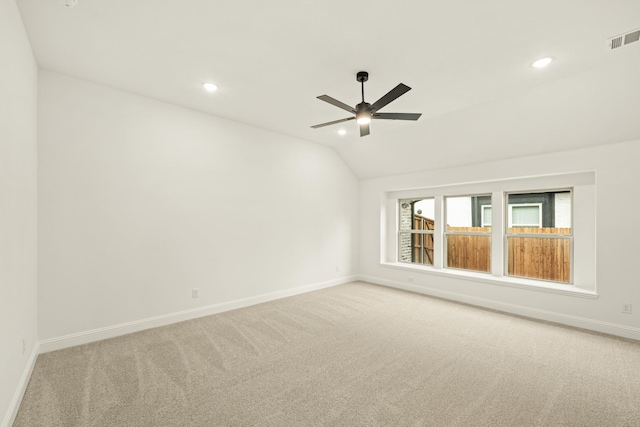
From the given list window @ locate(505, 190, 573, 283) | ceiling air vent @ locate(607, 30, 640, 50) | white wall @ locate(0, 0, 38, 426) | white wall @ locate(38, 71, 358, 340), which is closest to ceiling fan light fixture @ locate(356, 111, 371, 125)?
ceiling air vent @ locate(607, 30, 640, 50)

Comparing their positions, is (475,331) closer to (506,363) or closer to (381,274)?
(506,363)

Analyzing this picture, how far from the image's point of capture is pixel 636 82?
9.16 feet

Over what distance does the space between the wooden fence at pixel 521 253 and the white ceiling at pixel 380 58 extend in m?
1.41

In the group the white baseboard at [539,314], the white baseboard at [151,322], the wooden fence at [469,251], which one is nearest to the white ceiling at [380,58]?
the wooden fence at [469,251]

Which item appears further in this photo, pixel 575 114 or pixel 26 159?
pixel 575 114

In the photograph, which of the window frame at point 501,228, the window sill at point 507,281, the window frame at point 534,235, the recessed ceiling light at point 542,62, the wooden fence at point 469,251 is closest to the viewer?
the recessed ceiling light at point 542,62

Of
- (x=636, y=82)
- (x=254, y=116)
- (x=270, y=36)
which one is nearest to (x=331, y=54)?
(x=270, y=36)

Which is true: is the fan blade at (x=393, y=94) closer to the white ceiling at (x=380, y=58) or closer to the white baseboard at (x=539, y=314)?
the white ceiling at (x=380, y=58)

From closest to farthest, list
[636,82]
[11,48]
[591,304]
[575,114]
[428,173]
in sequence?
[11,48], [636,82], [575,114], [591,304], [428,173]

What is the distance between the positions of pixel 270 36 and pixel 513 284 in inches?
179

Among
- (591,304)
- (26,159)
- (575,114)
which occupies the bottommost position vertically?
(591,304)

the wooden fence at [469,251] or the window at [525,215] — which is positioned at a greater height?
the window at [525,215]

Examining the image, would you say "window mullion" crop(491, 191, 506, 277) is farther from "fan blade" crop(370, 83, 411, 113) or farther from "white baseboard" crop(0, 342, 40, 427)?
"white baseboard" crop(0, 342, 40, 427)

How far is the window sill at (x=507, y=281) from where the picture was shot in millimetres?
3710
